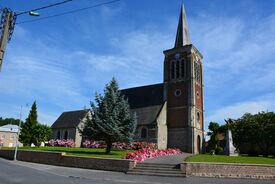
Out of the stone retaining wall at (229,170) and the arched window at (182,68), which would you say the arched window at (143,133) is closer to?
the arched window at (182,68)

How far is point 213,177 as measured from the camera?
58.4 ft

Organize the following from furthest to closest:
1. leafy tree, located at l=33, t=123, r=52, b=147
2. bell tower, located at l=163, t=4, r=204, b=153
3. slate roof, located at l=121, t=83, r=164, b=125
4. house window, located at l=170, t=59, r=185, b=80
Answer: leafy tree, located at l=33, t=123, r=52, b=147 → house window, located at l=170, t=59, r=185, b=80 → slate roof, located at l=121, t=83, r=164, b=125 → bell tower, located at l=163, t=4, r=204, b=153

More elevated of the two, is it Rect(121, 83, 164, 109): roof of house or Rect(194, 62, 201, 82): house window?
Rect(194, 62, 201, 82): house window

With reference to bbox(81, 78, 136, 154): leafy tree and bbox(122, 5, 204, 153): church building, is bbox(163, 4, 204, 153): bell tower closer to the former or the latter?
bbox(122, 5, 204, 153): church building

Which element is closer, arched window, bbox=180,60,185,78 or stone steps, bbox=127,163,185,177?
stone steps, bbox=127,163,185,177

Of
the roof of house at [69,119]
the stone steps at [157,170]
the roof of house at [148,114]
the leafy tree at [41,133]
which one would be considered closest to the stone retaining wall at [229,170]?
the stone steps at [157,170]

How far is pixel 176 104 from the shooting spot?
40.5 m

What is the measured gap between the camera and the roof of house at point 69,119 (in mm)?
48000

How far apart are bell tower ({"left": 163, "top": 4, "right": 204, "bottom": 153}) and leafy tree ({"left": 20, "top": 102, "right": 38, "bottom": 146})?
2421 cm

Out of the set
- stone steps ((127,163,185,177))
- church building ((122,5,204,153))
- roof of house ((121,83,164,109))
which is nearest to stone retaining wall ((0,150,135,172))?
stone steps ((127,163,185,177))

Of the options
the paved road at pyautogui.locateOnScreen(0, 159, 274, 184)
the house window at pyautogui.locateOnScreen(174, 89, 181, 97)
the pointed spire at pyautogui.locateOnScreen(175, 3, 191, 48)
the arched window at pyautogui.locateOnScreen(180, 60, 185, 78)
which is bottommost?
the paved road at pyautogui.locateOnScreen(0, 159, 274, 184)

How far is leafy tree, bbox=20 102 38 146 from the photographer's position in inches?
1966

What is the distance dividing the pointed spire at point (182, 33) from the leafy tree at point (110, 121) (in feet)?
66.4

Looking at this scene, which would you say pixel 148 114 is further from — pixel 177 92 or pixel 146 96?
pixel 177 92
